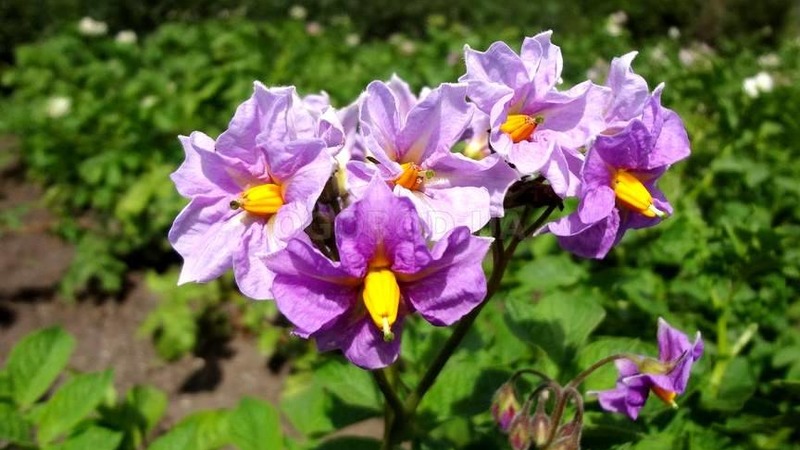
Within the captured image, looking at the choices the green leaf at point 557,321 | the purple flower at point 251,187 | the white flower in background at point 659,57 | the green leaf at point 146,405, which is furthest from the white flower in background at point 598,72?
the purple flower at point 251,187

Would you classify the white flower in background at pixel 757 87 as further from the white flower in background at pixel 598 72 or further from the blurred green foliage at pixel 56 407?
the blurred green foliage at pixel 56 407

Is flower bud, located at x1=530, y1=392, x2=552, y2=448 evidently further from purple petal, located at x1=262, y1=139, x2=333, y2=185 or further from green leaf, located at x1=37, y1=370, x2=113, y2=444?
green leaf, located at x1=37, y1=370, x2=113, y2=444

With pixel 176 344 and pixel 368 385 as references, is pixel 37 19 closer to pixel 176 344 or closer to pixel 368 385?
pixel 176 344

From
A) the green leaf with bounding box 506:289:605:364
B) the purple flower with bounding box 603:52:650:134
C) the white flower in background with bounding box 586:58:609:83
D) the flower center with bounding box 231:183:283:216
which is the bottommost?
the white flower in background with bounding box 586:58:609:83

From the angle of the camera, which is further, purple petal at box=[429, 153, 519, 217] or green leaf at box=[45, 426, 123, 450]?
green leaf at box=[45, 426, 123, 450]

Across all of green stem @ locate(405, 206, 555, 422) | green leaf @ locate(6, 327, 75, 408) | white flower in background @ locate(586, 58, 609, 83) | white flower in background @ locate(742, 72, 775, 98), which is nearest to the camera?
green stem @ locate(405, 206, 555, 422)

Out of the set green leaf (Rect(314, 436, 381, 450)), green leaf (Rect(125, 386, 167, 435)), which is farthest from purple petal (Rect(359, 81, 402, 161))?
green leaf (Rect(125, 386, 167, 435))

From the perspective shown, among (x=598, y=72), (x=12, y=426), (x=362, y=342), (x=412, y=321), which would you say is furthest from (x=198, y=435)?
(x=598, y=72)
